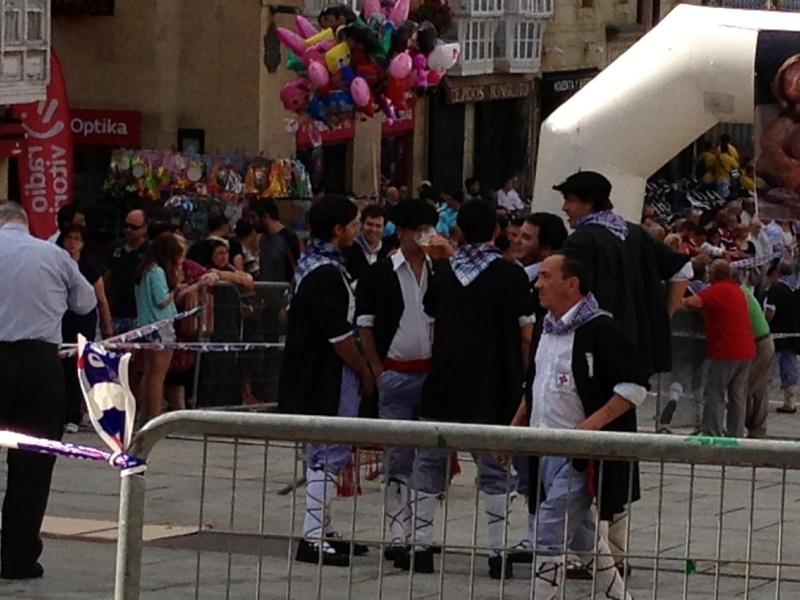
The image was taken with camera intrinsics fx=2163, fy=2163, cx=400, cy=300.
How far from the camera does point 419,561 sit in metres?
7.61

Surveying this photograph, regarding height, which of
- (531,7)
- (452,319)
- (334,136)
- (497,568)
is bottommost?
(497,568)

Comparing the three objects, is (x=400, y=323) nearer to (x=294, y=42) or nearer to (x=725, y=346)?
(x=725, y=346)

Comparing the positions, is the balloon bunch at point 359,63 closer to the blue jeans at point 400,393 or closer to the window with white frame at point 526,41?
the blue jeans at point 400,393

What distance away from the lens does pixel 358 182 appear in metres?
32.6

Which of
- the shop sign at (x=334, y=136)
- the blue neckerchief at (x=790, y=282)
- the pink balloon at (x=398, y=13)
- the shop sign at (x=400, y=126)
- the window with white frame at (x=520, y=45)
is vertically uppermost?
the window with white frame at (x=520, y=45)

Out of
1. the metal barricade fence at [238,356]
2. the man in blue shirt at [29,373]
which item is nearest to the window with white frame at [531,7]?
the metal barricade fence at [238,356]

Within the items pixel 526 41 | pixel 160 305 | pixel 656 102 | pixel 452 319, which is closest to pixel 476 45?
pixel 526 41

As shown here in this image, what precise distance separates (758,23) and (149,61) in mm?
15381

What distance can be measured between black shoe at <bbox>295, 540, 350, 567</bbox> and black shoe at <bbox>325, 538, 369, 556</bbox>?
0.08ft

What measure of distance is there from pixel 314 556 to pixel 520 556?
66 cm

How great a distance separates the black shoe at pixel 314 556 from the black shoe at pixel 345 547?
0.02 m

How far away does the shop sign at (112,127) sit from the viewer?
28266mm

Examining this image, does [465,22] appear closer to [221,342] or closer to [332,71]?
[332,71]

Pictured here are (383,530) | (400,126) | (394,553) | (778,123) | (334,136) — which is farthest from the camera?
(400,126)
